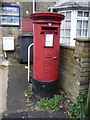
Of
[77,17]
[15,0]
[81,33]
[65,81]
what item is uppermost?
Result: [15,0]

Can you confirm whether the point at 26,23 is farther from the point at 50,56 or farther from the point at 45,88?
the point at 45,88

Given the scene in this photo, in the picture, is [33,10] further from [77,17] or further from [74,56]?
[74,56]

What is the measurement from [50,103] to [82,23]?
15.4ft

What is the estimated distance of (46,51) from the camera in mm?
2998

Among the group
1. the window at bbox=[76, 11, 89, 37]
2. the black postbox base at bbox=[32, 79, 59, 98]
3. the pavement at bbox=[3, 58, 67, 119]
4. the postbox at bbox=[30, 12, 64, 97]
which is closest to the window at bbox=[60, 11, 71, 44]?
the window at bbox=[76, 11, 89, 37]

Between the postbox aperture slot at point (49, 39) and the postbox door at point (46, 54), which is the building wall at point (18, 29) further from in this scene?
the postbox aperture slot at point (49, 39)

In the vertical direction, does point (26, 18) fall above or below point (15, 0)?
below

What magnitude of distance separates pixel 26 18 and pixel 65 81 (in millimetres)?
4589

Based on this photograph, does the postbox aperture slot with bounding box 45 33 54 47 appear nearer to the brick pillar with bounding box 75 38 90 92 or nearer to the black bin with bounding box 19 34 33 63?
the brick pillar with bounding box 75 38 90 92

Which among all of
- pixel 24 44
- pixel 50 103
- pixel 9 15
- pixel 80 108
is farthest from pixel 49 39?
pixel 9 15

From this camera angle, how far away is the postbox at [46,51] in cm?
290

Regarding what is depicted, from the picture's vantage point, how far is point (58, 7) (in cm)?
656

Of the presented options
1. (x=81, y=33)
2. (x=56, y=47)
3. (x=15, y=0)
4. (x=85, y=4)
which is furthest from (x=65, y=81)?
(x=15, y=0)

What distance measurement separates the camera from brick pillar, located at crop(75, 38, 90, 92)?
2.61 metres
